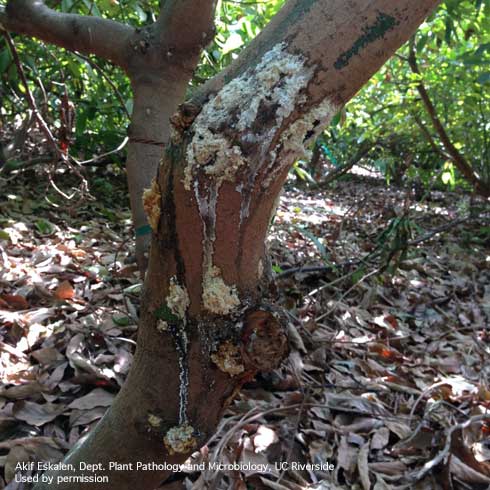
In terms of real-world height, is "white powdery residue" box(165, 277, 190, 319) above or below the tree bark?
below

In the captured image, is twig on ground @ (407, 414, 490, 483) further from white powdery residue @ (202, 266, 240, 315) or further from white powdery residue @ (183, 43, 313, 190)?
white powdery residue @ (183, 43, 313, 190)

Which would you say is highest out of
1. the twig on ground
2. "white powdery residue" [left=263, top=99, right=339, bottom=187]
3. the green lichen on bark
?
the green lichen on bark

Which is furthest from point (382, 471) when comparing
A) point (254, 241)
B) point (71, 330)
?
point (71, 330)

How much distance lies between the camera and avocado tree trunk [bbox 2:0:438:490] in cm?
52

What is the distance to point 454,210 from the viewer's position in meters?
4.17

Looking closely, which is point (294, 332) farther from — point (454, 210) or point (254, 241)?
point (454, 210)

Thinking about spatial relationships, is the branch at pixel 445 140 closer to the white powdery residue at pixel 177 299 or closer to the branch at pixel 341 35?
the branch at pixel 341 35

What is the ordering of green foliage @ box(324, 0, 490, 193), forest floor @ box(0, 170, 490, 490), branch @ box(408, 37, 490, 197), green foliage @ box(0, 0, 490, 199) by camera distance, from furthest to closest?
1. branch @ box(408, 37, 490, 197)
2. green foliage @ box(324, 0, 490, 193)
3. green foliage @ box(0, 0, 490, 199)
4. forest floor @ box(0, 170, 490, 490)

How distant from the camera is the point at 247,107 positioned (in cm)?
53

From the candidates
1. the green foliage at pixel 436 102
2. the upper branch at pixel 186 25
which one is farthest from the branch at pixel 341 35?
the green foliage at pixel 436 102

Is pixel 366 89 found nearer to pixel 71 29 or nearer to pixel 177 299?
pixel 71 29

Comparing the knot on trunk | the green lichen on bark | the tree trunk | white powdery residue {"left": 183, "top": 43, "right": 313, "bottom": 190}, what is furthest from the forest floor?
the green lichen on bark

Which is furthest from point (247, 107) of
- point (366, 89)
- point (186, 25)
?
point (366, 89)

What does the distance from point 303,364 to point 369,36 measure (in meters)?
1.05
